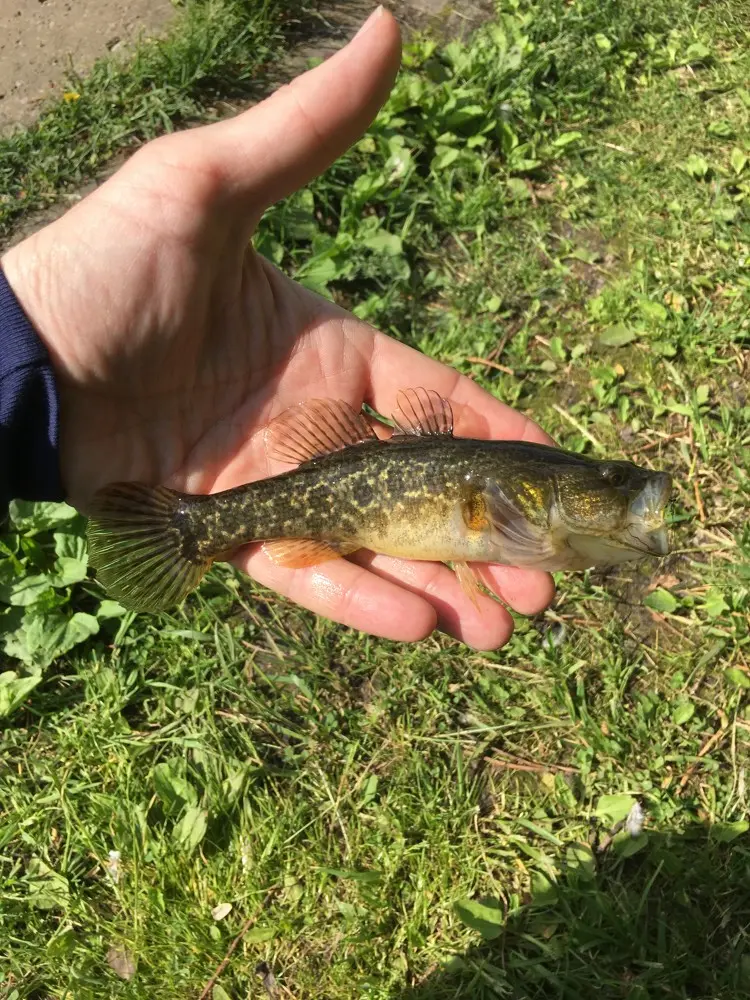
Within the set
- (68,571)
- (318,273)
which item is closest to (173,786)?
(68,571)

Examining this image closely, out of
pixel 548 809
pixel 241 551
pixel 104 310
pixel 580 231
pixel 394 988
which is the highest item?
pixel 104 310

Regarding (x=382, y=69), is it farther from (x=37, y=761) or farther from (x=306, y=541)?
(x=37, y=761)

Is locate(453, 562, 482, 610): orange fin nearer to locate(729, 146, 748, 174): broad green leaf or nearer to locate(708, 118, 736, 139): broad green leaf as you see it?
locate(729, 146, 748, 174): broad green leaf

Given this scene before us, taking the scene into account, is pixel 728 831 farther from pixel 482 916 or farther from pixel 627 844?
pixel 482 916

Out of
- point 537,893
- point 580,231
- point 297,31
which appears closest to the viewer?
point 537,893

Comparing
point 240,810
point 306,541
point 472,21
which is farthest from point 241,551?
point 472,21

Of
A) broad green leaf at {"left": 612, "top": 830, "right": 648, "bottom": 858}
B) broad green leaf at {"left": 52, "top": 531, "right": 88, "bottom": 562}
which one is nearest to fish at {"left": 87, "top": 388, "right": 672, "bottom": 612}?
broad green leaf at {"left": 52, "top": 531, "right": 88, "bottom": 562}

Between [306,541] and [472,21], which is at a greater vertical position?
[472,21]
